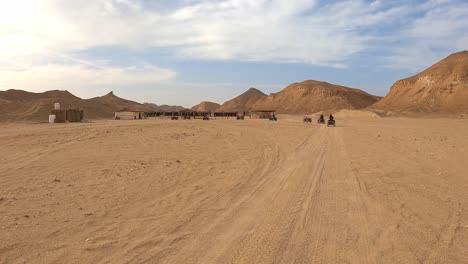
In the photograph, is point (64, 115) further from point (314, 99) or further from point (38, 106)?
point (314, 99)

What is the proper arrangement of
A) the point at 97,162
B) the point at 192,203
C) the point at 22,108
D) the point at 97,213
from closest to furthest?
1. the point at 97,213
2. the point at 192,203
3. the point at 97,162
4. the point at 22,108

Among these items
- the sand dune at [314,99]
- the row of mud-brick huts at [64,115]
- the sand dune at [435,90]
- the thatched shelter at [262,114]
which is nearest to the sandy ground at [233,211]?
the row of mud-brick huts at [64,115]

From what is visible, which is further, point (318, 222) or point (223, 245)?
point (318, 222)

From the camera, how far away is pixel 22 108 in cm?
6619

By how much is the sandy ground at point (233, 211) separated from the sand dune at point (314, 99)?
144 m

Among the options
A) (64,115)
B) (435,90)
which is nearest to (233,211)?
(64,115)

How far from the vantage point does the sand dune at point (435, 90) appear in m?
98.3

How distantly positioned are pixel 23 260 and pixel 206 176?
6163 mm

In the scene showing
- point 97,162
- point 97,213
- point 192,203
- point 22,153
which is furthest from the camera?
point 22,153

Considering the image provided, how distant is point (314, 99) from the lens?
16400 cm

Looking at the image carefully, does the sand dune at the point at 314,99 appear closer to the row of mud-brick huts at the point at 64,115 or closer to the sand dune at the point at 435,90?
the sand dune at the point at 435,90

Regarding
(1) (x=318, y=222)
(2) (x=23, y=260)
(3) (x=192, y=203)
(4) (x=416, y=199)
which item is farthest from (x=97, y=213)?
(4) (x=416, y=199)

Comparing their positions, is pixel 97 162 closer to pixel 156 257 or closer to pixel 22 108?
pixel 156 257

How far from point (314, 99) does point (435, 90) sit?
61282 millimetres
